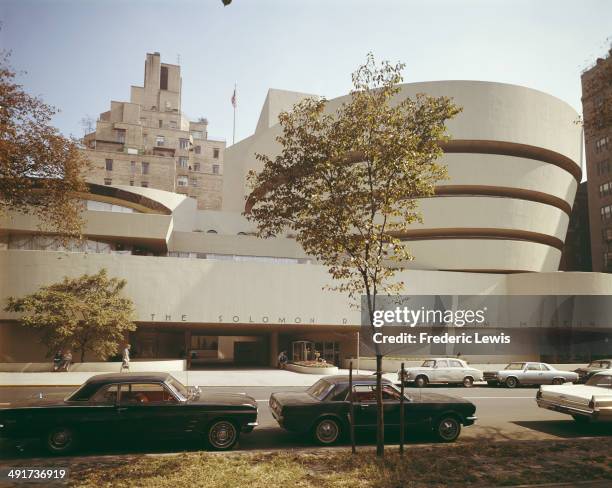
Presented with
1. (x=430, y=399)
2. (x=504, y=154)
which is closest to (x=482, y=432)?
(x=430, y=399)

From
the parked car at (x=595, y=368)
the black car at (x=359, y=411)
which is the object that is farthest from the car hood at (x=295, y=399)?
the parked car at (x=595, y=368)

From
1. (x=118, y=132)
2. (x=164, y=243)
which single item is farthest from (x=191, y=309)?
(x=118, y=132)

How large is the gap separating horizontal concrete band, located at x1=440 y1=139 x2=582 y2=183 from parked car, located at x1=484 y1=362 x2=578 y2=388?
22.6 meters

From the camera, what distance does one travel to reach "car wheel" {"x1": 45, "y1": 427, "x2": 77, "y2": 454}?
31.0ft

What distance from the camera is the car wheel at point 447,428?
11203 mm

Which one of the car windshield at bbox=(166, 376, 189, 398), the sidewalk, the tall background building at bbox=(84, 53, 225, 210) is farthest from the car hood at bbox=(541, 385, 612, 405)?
the tall background building at bbox=(84, 53, 225, 210)

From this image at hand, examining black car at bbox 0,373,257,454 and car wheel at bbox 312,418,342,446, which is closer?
black car at bbox 0,373,257,454

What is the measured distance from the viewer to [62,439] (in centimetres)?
951

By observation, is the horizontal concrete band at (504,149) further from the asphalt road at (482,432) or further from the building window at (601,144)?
the asphalt road at (482,432)

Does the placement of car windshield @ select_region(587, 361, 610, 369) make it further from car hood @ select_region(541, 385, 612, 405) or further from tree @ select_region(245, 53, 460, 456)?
tree @ select_region(245, 53, 460, 456)

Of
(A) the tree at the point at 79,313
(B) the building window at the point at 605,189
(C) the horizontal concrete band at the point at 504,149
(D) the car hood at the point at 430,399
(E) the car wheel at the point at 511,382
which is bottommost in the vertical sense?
(E) the car wheel at the point at 511,382

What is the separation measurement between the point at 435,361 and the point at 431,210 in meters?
21.5

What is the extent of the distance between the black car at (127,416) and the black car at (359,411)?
1.05m

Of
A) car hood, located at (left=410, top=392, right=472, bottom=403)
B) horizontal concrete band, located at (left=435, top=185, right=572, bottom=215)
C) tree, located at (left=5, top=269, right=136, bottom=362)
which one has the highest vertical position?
horizontal concrete band, located at (left=435, top=185, right=572, bottom=215)
